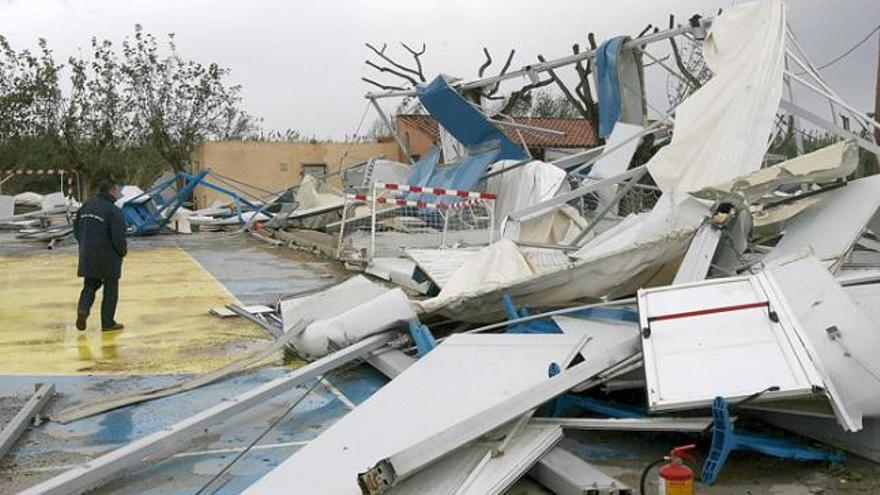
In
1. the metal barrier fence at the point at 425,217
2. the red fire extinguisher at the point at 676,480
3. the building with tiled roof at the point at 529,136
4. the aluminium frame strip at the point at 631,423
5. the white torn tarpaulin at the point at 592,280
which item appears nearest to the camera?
the red fire extinguisher at the point at 676,480

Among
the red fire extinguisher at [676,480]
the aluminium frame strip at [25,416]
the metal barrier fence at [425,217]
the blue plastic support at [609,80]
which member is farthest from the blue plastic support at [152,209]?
the red fire extinguisher at [676,480]

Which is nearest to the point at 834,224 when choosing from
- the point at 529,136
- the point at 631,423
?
the point at 631,423

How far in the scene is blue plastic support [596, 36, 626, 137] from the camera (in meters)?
12.4

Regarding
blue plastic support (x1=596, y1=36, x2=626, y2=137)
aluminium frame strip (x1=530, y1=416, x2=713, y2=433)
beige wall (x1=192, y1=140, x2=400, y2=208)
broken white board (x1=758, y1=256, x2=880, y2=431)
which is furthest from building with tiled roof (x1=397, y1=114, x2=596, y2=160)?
aluminium frame strip (x1=530, y1=416, x2=713, y2=433)

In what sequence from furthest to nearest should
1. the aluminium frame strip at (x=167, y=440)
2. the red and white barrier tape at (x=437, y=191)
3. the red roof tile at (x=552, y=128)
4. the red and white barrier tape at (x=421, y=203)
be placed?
the red roof tile at (x=552, y=128), the red and white barrier tape at (x=421, y=203), the red and white barrier tape at (x=437, y=191), the aluminium frame strip at (x=167, y=440)

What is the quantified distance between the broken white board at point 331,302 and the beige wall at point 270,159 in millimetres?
24818

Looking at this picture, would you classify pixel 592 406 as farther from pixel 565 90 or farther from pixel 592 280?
pixel 565 90

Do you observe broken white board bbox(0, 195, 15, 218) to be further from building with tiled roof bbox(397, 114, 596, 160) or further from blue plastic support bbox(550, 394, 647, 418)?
blue plastic support bbox(550, 394, 647, 418)

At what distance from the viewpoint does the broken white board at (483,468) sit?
400 centimetres

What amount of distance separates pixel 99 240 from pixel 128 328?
984 millimetres

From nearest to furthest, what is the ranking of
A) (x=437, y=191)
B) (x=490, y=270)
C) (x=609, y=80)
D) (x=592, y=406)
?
(x=592, y=406), (x=490, y=270), (x=609, y=80), (x=437, y=191)

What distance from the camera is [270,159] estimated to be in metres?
33.7

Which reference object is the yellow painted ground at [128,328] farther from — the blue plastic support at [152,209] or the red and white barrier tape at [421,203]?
the blue plastic support at [152,209]

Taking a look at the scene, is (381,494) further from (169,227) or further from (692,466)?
(169,227)
